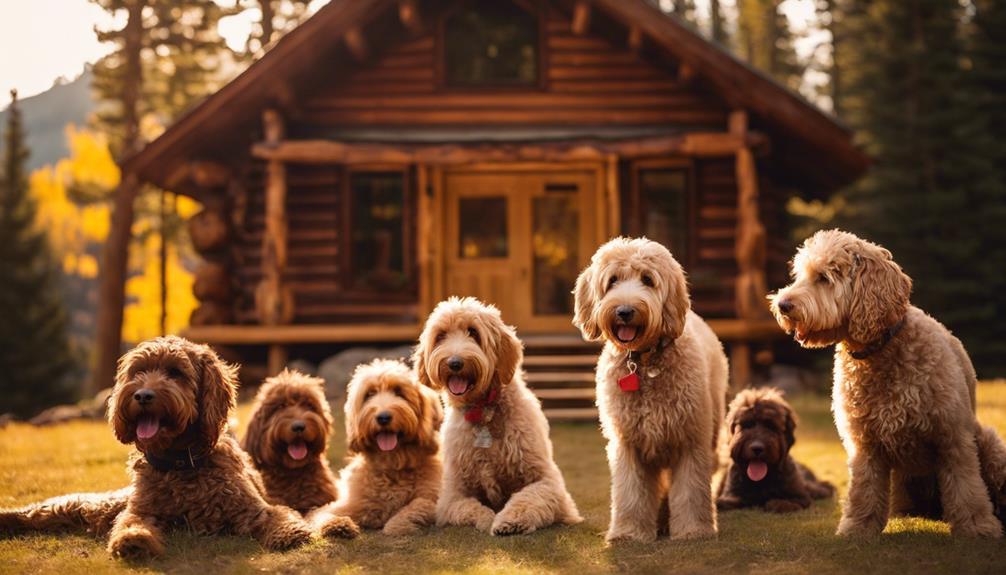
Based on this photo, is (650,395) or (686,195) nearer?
(650,395)

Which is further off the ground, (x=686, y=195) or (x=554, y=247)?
(x=686, y=195)

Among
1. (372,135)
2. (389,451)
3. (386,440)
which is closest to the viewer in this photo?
(386,440)

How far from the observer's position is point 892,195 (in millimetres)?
21969

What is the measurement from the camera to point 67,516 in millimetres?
5871

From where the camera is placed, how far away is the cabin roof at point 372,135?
13.3 meters

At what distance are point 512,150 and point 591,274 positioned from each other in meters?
8.47

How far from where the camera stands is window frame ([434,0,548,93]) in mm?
15062

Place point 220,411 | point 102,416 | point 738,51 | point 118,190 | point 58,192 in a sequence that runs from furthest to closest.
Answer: point 58,192, point 738,51, point 118,190, point 102,416, point 220,411

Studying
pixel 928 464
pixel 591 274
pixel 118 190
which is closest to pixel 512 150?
pixel 591 274

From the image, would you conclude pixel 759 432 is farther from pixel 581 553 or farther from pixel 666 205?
pixel 666 205

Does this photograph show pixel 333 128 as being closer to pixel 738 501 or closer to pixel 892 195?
pixel 738 501

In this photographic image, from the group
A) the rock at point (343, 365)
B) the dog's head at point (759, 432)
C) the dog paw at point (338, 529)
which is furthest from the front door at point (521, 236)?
the dog paw at point (338, 529)

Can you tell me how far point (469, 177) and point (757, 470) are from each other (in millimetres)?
9561

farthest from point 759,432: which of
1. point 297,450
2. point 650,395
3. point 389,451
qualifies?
point 297,450
